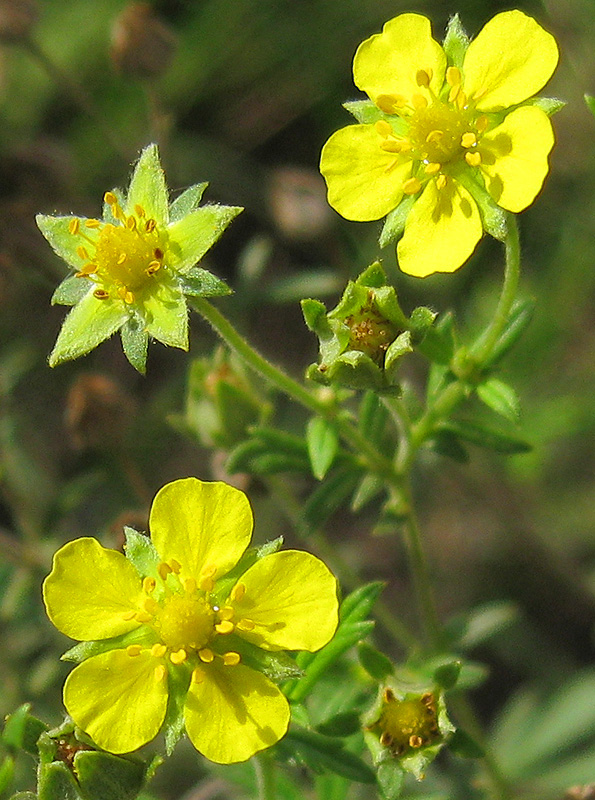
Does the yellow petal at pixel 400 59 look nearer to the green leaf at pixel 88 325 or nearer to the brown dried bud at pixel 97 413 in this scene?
the green leaf at pixel 88 325

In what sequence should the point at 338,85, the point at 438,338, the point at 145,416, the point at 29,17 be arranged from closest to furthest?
the point at 438,338, the point at 29,17, the point at 145,416, the point at 338,85

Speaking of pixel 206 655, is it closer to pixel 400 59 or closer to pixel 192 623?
pixel 192 623

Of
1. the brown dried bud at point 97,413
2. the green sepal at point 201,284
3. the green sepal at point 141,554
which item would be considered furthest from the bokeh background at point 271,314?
the green sepal at point 201,284

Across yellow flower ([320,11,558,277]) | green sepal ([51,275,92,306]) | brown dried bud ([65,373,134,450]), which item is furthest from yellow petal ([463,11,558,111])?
brown dried bud ([65,373,134,450])

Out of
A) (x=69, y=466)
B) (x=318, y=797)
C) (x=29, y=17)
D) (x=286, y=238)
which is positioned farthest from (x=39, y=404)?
(x=318, y=797)

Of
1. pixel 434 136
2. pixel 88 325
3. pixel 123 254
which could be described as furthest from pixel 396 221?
pixel 88 325

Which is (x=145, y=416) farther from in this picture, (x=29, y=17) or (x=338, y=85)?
(x=338, y=85)
